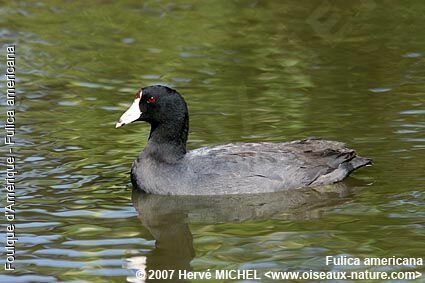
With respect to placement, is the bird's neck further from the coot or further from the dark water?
the dark water

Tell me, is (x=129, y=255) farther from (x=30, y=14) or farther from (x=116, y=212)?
(x=30, y=14)

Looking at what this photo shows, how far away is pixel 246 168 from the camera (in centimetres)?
936

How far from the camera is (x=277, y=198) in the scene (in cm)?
923

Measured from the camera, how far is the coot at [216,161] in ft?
30.6

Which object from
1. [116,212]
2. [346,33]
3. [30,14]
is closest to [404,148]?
[116,212]

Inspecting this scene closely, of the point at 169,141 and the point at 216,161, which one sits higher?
the point at 169,141

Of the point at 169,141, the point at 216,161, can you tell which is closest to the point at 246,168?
the point at 216,161

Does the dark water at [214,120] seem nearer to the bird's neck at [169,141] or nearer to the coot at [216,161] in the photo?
the coot at [216,161]

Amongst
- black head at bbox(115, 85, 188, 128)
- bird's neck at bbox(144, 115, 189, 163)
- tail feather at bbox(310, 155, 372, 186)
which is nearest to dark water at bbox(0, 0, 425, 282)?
tail feather at bbox(310, 155, 372, 186)

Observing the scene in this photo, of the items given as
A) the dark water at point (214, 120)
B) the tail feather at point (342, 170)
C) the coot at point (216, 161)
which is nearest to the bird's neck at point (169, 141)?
the coot at point (216, 161)

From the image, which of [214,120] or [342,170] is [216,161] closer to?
[342,170]

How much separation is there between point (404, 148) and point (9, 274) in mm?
3885

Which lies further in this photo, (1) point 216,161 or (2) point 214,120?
(2) point 214,120

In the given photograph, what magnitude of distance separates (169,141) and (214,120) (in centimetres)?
159
